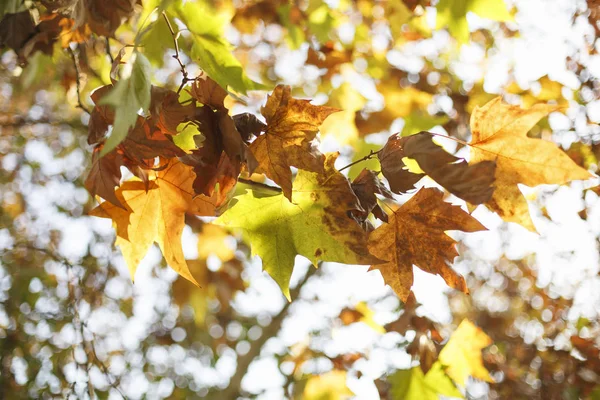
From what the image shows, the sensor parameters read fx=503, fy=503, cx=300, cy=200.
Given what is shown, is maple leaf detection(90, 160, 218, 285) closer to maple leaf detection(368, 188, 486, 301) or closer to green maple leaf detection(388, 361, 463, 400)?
maple leaf detection(368, 188, 486, 301)

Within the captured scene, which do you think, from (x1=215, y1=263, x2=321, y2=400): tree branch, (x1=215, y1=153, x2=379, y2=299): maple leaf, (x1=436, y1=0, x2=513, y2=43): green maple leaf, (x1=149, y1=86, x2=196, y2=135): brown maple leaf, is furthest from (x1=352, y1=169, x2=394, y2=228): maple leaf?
(x1=215, y1=263, x2=321, y2=400): tree branch

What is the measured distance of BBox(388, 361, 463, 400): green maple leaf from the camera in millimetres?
2125

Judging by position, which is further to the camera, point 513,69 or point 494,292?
point 494,292

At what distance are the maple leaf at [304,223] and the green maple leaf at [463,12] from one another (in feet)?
3.14

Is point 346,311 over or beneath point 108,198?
beneath

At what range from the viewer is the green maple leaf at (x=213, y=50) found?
1356 mm

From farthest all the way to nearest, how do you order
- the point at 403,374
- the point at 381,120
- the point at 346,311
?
the point at 346,311, the point at 381,120, the point at 403,374

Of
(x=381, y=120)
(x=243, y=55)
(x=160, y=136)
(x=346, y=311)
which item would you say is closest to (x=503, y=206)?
(x=160, y=136)

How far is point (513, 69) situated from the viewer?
4070 mm

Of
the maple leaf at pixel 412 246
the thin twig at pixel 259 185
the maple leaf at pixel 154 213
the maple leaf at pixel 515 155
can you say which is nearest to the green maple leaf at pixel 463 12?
the maple leaf at pixel 515 155

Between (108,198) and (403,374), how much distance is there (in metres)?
1.58

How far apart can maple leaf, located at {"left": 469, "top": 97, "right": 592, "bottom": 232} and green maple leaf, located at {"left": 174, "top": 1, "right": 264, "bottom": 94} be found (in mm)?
617

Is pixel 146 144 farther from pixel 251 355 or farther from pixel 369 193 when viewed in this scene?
pixel 251 355

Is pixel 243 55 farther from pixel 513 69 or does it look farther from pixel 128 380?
pixel 128 380
